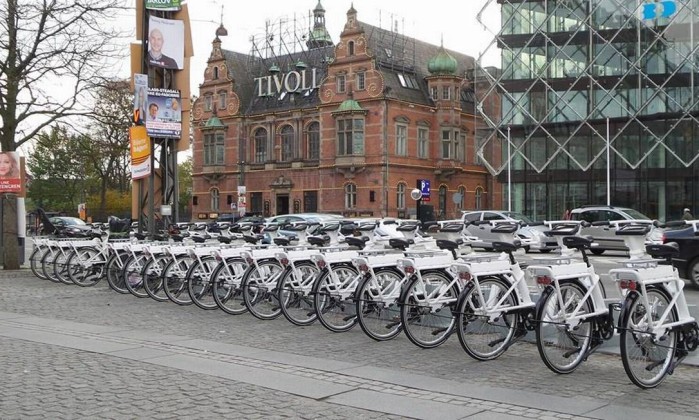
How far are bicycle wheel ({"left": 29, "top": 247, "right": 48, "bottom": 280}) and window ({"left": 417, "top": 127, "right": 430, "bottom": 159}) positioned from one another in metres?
40.1

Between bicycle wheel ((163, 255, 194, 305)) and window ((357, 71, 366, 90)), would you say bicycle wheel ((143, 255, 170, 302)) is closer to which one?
bicycle wheel ((163, 255, 194, 305))

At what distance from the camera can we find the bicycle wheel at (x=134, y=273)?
13.9 m

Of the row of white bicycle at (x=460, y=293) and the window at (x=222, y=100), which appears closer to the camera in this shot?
the row of white bicycle at (x=460, y=293)

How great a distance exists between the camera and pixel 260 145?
61.7m

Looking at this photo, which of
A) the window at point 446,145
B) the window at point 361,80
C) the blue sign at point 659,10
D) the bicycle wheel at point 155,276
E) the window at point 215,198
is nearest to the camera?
the bicycle wheel at point 155,276

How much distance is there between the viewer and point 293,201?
2287 inches

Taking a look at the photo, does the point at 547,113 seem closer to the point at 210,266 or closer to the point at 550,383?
the point at 210,266

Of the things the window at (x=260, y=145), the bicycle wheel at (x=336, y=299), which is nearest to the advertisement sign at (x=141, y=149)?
the bicycle wheel at (x=336, y=299)

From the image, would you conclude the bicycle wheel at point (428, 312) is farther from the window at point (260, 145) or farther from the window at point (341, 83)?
the window at point (260, 145)

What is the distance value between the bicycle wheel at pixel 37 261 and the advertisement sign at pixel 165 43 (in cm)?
490

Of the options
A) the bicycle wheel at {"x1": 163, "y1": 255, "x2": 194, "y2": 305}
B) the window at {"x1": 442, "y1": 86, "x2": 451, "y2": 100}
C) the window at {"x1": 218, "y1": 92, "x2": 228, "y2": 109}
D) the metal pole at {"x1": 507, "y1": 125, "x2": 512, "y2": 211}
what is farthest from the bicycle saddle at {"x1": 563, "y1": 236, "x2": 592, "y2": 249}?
the window at {"x1": 218, "y1": 92, "x2": 228, "y2": 109}

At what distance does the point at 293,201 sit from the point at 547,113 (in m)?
21.3

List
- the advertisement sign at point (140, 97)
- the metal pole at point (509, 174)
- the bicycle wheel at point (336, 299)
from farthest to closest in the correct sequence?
1. the metal pole at point (509, 174)
2. the advertisement sign at point (140, 97)
3. the bicycle wheel at point (336, 299)

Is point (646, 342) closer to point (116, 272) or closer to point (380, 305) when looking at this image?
point (380, 305)
